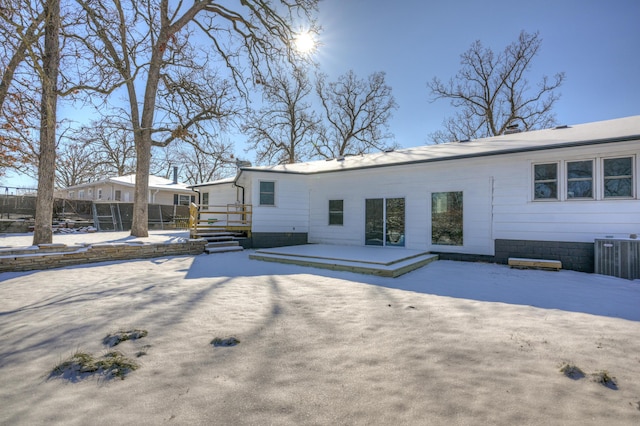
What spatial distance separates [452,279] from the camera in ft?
21.0

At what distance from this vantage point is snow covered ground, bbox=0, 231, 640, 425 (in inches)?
78.7

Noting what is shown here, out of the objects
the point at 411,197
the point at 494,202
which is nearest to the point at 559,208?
the point at 494,202

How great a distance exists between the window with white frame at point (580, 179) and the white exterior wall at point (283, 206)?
28.5 ft

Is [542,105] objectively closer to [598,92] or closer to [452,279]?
[598,92]

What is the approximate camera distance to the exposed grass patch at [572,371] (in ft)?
7.95

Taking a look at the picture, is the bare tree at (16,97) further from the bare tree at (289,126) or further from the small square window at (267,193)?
the bare tree at (289,126)

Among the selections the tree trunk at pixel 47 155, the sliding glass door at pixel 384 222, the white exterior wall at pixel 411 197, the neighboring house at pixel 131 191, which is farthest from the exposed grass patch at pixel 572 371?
the neighboring house at pixel 131 191

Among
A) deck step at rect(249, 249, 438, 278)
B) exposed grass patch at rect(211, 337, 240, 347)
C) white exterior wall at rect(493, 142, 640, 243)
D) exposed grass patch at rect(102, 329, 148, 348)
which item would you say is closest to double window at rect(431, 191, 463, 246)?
deck step at rect(249, 249, 438, 278)

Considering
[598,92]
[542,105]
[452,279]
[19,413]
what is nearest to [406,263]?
[452,279]

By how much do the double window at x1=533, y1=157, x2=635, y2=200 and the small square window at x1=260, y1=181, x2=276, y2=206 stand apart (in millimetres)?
8889

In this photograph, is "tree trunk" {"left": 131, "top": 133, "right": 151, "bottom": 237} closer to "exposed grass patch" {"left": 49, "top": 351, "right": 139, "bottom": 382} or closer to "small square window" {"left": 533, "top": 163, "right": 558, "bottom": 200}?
"exposed grass patch" {"left": 49, "top": 351, "right": 139, "bottom": 382}

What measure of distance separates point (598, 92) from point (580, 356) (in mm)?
17728

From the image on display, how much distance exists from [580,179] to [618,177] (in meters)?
0.69

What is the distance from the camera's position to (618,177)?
7.07 metres
